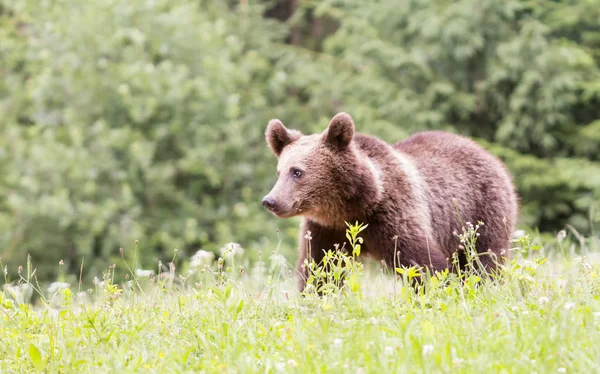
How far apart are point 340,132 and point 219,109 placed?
11.3 m

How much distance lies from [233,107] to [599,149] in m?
7.02

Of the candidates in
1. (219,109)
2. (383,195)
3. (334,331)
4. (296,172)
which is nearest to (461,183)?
(383,195)

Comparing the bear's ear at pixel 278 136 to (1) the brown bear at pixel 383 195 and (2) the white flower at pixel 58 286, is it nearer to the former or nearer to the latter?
(1) the brown bear at pixel 383 195

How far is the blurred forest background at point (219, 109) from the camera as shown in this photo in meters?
13.5

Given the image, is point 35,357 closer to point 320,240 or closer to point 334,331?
point 334,331

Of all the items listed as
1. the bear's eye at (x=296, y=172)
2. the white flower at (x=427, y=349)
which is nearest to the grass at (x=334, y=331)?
the white flower at (x=427, y=349)

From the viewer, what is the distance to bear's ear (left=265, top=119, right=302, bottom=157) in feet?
18.5

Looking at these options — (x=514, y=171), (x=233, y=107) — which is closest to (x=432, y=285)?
(x=514, y=171)

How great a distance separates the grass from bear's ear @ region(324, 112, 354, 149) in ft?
4.02

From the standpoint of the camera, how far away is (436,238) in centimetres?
560

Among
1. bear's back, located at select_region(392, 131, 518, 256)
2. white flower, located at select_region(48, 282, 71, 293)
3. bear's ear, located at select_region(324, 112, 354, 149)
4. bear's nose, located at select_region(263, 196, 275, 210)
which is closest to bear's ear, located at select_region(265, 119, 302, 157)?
bear's ear, located at select_region(324, 112, 354, 149)

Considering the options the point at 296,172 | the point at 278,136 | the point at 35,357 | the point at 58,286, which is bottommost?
the point at 58,286

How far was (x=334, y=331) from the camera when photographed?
3561 millimetres

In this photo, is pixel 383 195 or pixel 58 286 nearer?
pixel 58 286
